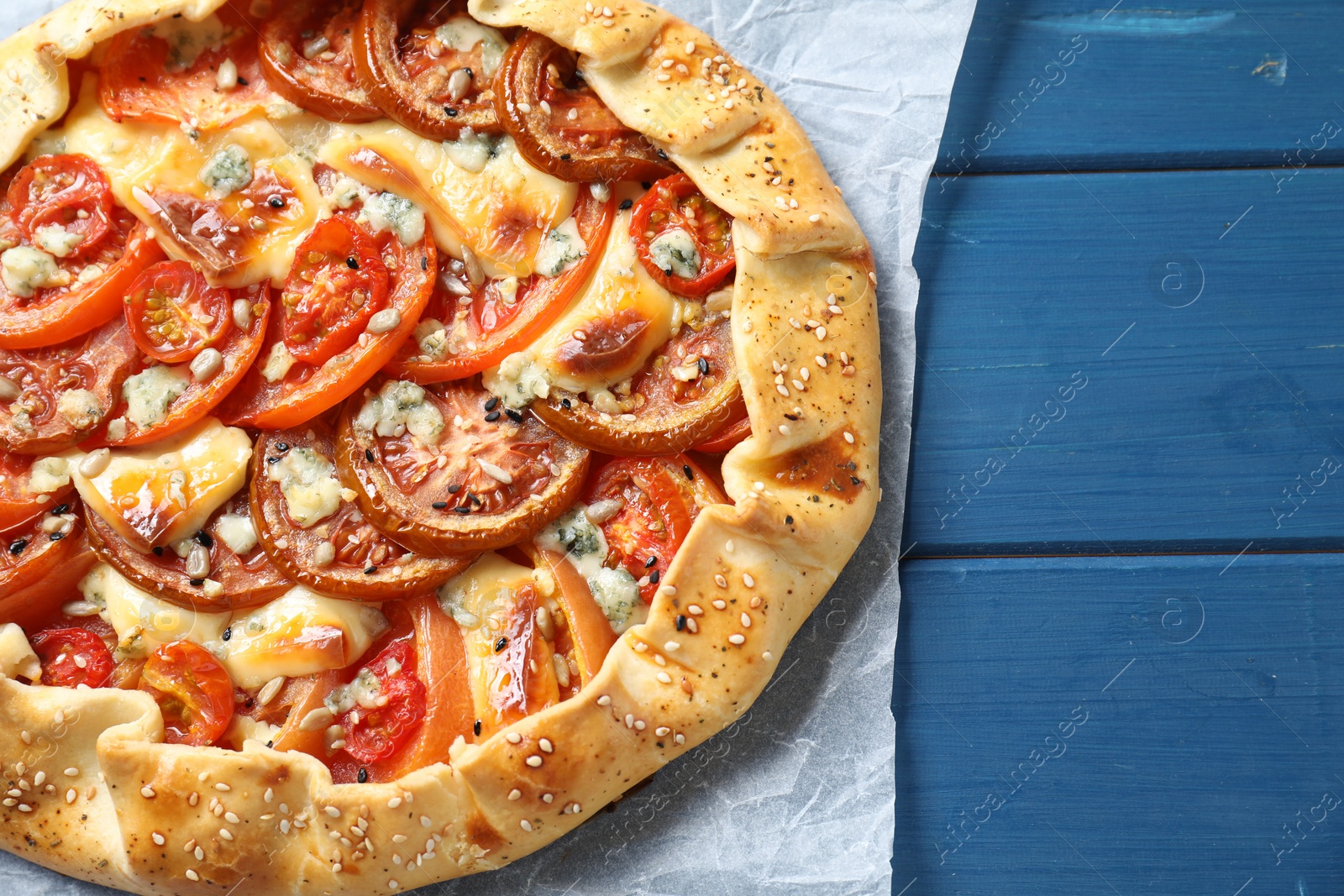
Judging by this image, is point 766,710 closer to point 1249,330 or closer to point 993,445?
point 993,445

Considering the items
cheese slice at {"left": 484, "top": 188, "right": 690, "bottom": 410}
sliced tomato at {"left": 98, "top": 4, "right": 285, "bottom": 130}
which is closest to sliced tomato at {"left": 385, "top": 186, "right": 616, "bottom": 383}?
cheese slice at {"left": 484, "top": 188, "right": 690, "bottom": 410}

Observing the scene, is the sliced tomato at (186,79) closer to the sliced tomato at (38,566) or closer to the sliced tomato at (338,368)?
the sliced tomato at (338,368)

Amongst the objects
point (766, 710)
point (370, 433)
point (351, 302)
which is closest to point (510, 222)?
point (351, 302)

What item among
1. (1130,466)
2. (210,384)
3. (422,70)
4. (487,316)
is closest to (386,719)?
(210,384)

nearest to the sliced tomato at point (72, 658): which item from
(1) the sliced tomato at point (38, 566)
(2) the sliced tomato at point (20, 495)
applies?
(1) the sliced tomato at point (38, 566)

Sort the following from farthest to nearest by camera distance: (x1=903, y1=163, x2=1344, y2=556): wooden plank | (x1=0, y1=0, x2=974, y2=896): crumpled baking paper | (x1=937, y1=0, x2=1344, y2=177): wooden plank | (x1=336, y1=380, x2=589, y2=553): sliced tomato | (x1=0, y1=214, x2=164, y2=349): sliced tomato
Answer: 1. (x1=937, y1=0, x2=1344, y2=177): wooden plank
2. (x1=903, y1=163, x2=1344, y2=556): wooden plank
3. (x1=0, y1=0, x2=974, y2=896): crumpled baking paper
4. (x1=0, y1=214, x2=164, y2=349): sliced tomato
5. (x1=336, y1=380, x2=589, y2=553): sliced tomato

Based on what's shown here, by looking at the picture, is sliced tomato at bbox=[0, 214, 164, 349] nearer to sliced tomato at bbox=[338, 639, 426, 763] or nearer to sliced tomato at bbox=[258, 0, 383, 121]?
sliced tomato at bbox=[258, 0, 383, 121]

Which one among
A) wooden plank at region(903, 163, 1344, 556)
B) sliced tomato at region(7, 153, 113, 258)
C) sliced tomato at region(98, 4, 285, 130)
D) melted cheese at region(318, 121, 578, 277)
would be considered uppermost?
sliced tomato at region(98, 4, 285, 130)
